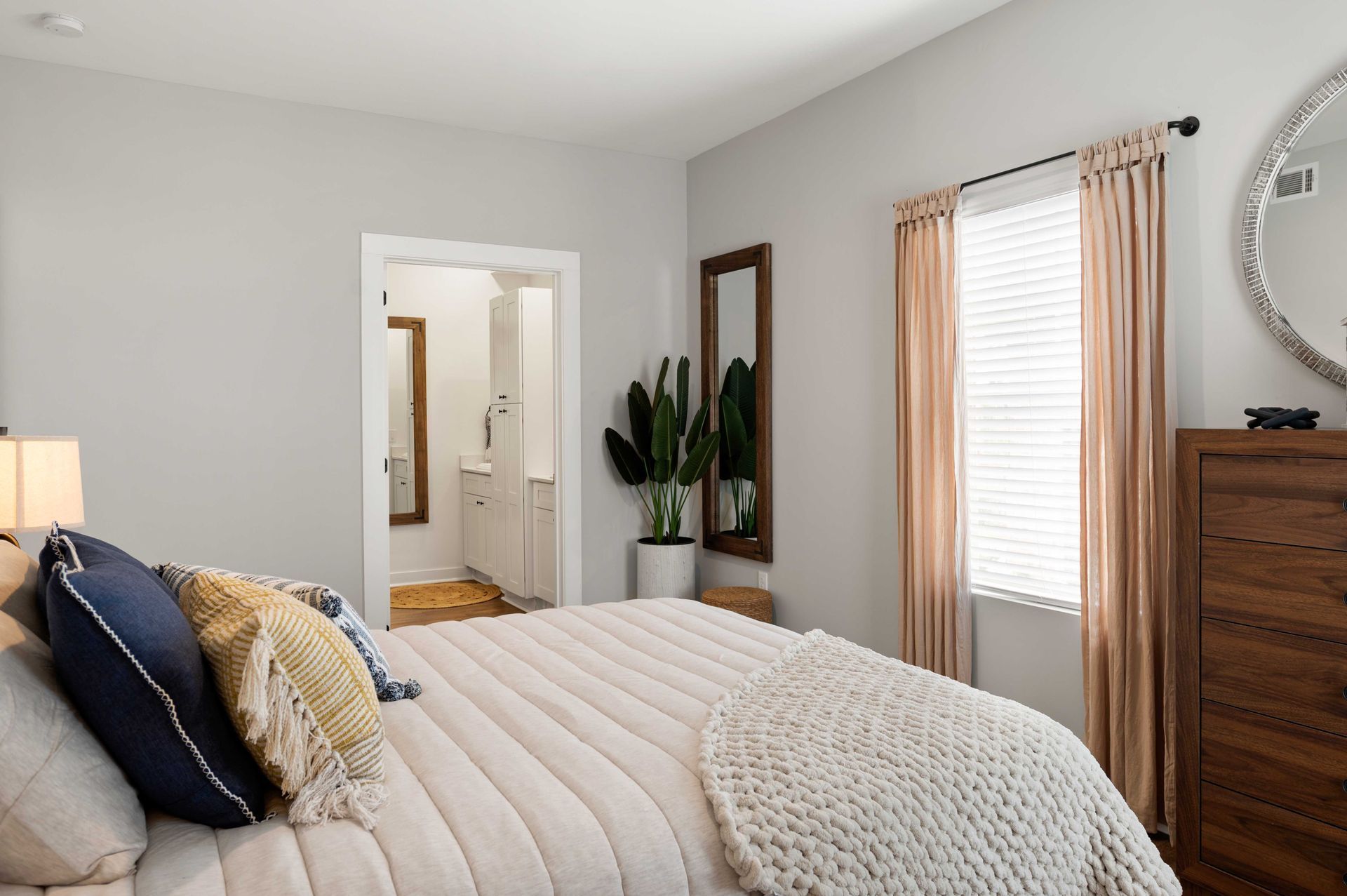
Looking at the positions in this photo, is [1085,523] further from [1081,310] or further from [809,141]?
[809,141]

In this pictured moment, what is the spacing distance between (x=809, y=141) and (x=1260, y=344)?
7.53 ft

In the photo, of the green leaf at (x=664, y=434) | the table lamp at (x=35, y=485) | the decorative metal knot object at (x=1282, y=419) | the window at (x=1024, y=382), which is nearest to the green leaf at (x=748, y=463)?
the green leaf at (x=664, y=434)

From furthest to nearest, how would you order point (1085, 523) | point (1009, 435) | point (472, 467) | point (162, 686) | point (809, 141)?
point (472, 467) → point (809, 141) → point (1009, 435) → point (1085, 523) → point (162, 686)

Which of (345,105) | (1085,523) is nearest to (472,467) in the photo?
(345,105)

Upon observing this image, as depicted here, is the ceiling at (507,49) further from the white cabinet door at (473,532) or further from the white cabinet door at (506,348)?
the white cabinet door at (473,532)

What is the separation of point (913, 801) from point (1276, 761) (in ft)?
4.09

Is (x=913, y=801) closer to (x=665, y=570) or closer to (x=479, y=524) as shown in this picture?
(x=665, y=570)

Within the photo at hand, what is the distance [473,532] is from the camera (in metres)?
6.71

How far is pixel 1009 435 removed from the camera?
10.4 feet

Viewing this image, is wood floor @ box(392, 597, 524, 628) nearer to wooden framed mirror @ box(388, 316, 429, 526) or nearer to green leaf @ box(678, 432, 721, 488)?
wooden framed mirror @ box(388, 316, 429, 526)

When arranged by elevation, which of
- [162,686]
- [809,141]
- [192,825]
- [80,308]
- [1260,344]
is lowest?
[192,825]

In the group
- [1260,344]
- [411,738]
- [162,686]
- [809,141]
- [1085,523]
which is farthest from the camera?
[809,141]

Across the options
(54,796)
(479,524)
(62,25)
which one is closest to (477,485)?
(479,524)

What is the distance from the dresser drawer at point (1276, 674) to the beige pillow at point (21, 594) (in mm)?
2512
